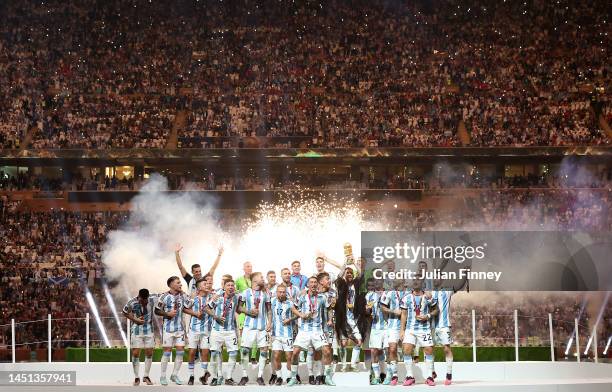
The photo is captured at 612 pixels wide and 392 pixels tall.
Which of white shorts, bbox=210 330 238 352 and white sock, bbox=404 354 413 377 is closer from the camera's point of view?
white sock, bbox=404 354 413 377

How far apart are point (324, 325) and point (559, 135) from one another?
77.3 feet

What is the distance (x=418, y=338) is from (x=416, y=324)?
22cm

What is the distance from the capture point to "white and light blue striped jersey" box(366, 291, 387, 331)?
16266 millimetres

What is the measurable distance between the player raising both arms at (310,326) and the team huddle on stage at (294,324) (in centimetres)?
2

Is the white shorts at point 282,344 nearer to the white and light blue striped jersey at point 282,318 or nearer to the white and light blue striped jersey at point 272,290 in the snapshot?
the white and light blue striped jersey at point 282,318

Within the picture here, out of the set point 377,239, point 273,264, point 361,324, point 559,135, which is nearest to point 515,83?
point 559,135

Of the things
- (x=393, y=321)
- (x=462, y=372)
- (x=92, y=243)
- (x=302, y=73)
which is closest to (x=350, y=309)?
(x=393, y=321)

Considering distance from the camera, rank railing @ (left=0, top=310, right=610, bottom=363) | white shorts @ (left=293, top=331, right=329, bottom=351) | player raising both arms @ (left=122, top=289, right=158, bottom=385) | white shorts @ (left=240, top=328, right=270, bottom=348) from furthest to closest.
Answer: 1. railing @ (left=0, top=310, right=610, bottom=363)
2. player raising both arms @ (left=122, top=289, right=158, bottom=385)
3. white shorts @ (left=240, top=328, right=270, bottom=348)
4. white shorts @ (left=293, top=331, right=329, bottom=351)

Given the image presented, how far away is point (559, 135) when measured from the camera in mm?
37188

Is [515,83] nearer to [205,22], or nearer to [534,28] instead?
[534,28]

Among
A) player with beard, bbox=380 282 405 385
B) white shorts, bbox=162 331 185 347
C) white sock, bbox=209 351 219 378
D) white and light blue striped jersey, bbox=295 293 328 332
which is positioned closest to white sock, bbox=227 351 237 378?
white sock, bbox=209 351 219 378

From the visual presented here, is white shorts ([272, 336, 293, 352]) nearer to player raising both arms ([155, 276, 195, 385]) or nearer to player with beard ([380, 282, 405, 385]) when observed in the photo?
player raising both arms ([155, 276, 195, 385])

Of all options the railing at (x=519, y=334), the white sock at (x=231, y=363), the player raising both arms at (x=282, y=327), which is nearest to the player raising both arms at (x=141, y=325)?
the white sock at (x=231, y=363)

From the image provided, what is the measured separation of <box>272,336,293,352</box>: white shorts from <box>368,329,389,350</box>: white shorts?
1.37 m
